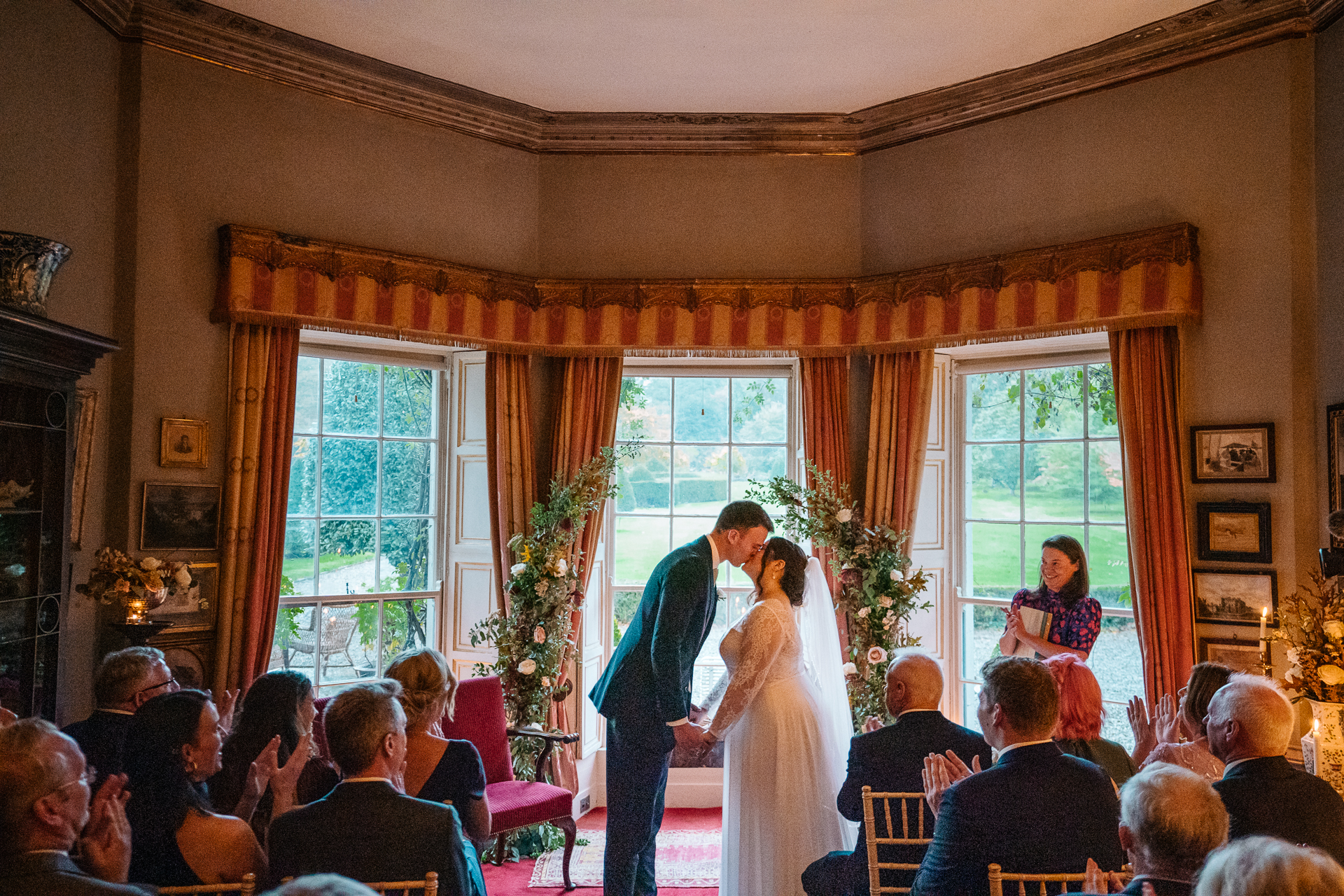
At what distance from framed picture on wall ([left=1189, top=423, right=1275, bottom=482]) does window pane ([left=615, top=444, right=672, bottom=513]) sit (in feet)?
10.1

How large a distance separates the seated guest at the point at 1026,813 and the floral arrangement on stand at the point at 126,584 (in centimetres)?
352

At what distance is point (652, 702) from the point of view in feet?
13.8

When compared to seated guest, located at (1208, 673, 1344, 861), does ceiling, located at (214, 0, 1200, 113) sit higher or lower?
higher

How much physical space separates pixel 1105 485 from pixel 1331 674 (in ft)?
6.67

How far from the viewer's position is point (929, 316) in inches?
221

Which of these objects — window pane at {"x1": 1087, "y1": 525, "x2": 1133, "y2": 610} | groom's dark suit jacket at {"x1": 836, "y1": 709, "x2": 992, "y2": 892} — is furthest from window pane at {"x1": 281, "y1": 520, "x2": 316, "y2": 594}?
window pane at {"x1": 1087, "y1": 525, "x2": 1133, "y2": 610}

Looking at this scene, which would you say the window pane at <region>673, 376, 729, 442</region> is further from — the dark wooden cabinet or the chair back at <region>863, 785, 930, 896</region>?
the chair back at <region>863, 785, 930, 896</region>

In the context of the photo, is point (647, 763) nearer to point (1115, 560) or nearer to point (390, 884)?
point (390, 884)

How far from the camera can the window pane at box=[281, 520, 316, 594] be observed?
5516 mm

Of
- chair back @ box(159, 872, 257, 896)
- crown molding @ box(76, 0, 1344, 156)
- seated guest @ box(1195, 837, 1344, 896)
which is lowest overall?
chair back @ box(159, 872, 257, 896)

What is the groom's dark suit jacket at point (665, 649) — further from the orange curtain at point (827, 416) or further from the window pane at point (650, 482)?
the window pane at point (650, 482)

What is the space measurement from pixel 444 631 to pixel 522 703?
2.85 ft

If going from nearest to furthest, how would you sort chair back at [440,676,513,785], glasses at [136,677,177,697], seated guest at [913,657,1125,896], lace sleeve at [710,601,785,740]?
1. seated guest at [913,657,1125,896]
2. glasses at [136,677,177,697]
3. lace sleeve at [710,601,785,740]
4. chair back at [440,676,513,785]

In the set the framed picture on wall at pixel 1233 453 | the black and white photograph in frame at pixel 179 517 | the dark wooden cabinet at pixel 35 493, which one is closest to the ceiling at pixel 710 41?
the framed picture on wall at pixel 1233 453
